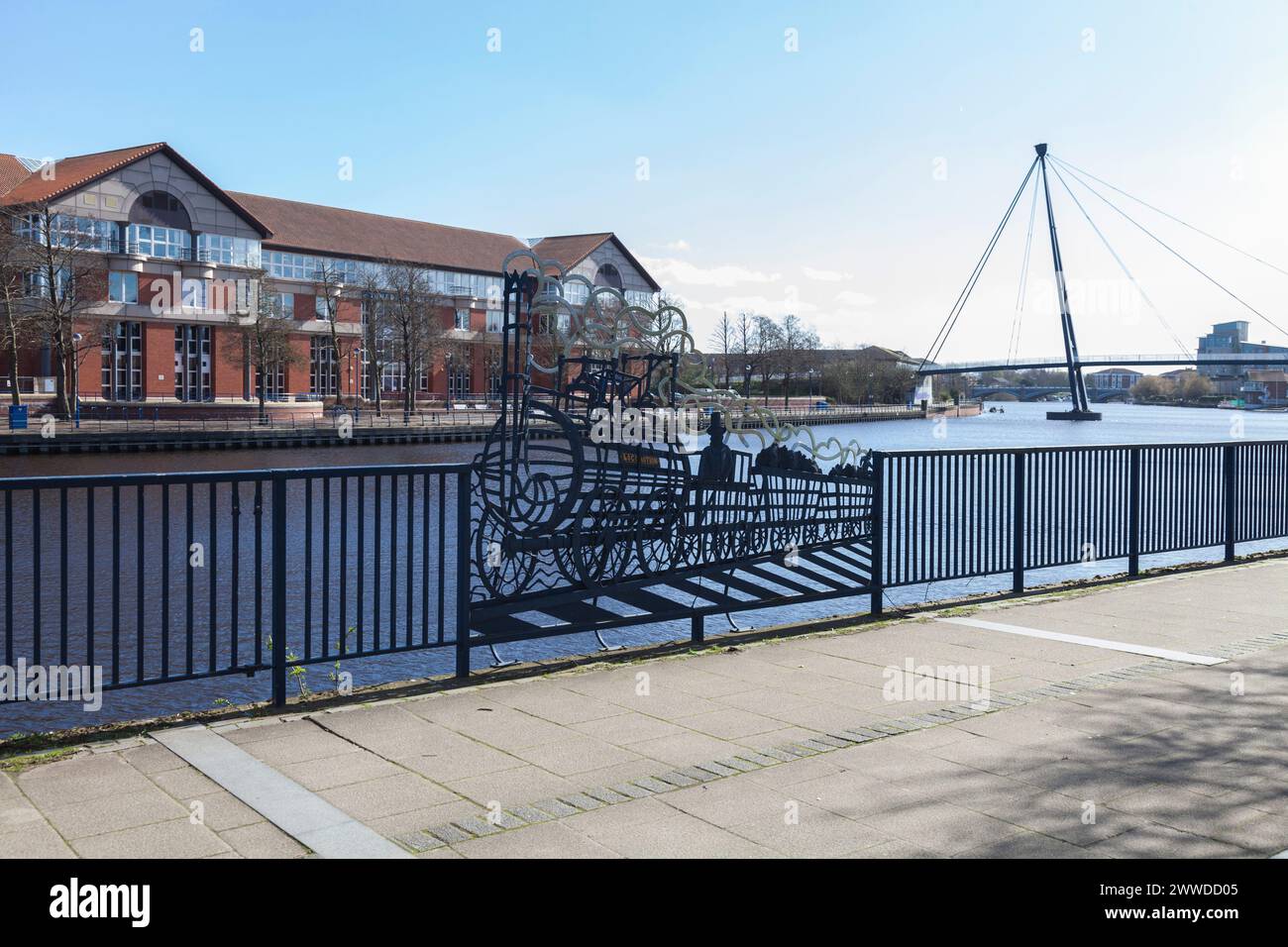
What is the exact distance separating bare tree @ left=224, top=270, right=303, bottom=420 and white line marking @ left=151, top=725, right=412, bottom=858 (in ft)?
193

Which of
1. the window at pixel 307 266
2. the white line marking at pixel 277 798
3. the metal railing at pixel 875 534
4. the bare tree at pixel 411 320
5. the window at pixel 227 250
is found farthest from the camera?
the window at pixel 307 266

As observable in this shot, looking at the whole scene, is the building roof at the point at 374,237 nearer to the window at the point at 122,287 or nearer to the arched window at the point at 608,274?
the arched window at the point at 608,274

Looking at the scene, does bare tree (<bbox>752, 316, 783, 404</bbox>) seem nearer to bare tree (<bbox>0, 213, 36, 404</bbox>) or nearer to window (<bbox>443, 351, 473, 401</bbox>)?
window (<bbox>443, 351, 473, 401</bbox>)

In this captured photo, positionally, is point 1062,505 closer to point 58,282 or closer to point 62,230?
point 62,230

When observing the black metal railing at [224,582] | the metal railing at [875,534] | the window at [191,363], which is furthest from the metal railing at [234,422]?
the metal railing at [875,534]

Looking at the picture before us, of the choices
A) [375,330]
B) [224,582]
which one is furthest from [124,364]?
[224,582]

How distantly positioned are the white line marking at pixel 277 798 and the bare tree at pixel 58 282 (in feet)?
169

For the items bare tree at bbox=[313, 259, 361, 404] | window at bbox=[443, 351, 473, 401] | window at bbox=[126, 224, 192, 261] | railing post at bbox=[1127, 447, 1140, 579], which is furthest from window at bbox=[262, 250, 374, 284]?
railing post at bbox=[1127, 447, 1140, 579]

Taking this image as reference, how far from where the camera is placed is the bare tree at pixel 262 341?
62.1 m

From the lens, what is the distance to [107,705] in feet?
33.1

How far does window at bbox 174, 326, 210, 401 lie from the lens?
65312mm
